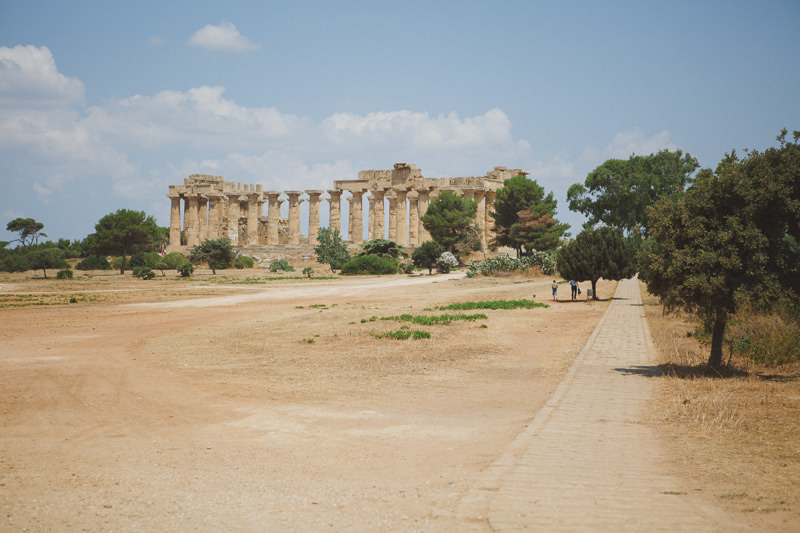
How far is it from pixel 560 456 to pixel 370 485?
213 cm

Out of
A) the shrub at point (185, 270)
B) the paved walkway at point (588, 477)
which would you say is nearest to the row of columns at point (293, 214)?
the shrub at point (185, 270)

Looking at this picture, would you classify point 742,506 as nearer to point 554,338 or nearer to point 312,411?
point 312,411

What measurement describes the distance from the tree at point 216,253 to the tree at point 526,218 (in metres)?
25.8

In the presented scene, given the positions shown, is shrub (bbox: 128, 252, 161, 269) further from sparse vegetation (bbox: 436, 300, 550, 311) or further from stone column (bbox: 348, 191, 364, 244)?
sparse vegetation (bbox: 436, 300, 550, 311)

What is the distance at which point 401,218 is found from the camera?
7012 cm

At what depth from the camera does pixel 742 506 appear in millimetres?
5523

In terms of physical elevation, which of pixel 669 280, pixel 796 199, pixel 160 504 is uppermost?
pixel 796 199

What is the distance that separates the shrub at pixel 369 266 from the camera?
2140 inches

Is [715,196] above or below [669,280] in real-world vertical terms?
above

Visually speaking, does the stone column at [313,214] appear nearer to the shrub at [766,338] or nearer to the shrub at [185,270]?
the shrub at [185,270]

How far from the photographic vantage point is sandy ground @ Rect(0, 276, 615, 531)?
19.3 ft

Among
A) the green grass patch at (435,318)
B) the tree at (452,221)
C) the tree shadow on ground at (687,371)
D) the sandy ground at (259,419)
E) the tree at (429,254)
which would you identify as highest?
the tree at (452,221)

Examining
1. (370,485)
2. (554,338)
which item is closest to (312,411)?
(370,485)

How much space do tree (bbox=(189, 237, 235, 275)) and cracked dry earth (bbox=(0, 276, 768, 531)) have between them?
4065cm
